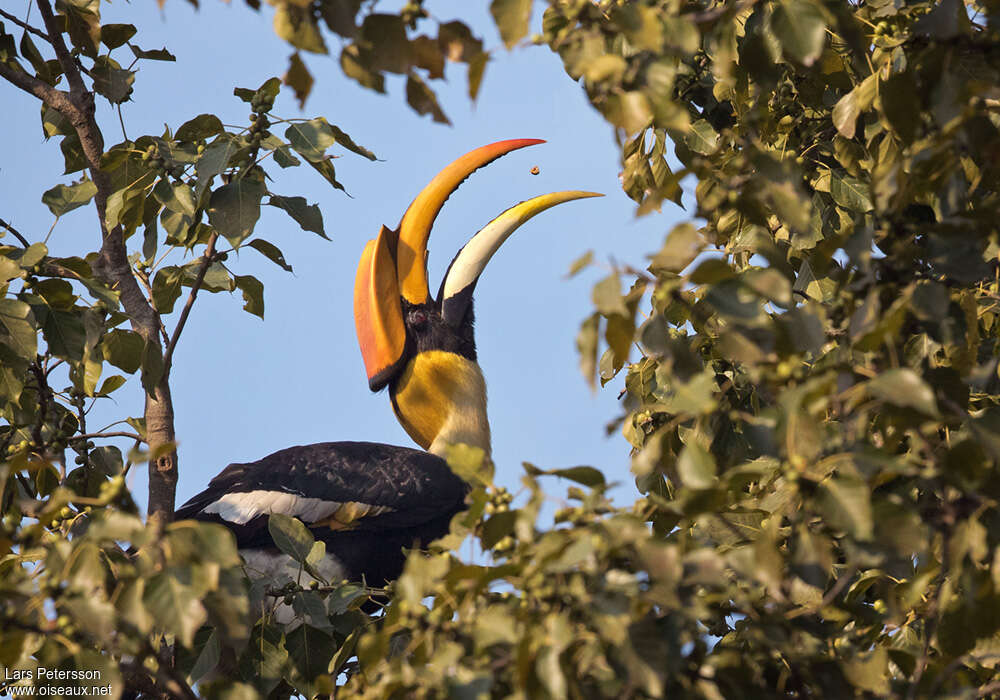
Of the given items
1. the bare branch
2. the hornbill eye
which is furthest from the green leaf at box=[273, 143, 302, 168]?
the hornbill eye

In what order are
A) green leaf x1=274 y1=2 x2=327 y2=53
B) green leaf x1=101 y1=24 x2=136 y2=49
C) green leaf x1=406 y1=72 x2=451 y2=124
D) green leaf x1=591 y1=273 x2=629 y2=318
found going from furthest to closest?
green leaf x1=101 y1=24 x2=136 y2=49 → green leaf x1=406 y1=72 x2=451 y2=124 → green leaf x1=274 y1=2 x2=327 y2=53 → green leaf x1=591 y1=273 x2=629 y2=318

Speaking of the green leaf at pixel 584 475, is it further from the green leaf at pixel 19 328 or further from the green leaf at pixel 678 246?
the green leaf at pixel 19 328

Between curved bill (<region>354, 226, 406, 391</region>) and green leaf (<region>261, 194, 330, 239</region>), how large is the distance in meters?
2.89

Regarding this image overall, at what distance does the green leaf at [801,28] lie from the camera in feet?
6.70

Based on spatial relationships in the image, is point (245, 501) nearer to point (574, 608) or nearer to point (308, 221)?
point (308, 221)

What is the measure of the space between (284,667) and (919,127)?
2.31 m

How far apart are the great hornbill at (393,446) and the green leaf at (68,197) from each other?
180cm

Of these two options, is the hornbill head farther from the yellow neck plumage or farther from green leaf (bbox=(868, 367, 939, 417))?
green leaf (bbox=(868, 367, 939, 417))

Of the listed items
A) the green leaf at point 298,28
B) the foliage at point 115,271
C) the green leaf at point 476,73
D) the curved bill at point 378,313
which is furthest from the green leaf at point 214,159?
the curved bill at point 378,313

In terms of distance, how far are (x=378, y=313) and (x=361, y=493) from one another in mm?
1536

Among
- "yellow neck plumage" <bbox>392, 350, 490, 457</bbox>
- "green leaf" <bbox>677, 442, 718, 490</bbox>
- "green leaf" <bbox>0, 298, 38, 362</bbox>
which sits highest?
"yellow neck plumage" <bbox>392, 350, 490, 457</bbox>

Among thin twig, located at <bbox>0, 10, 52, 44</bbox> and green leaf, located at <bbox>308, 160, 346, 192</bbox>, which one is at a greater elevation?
thin twig, located at <bbox>0, 10, 52, 44</bbox>

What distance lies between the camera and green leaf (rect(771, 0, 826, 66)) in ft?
6.70

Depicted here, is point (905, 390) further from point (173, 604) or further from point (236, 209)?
point (236, 209)
